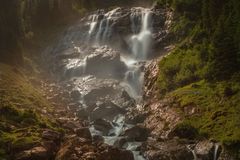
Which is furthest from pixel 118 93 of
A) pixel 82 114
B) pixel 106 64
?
pixel 106 64

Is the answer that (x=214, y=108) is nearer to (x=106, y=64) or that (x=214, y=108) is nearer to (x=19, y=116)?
(x=19, y=116)

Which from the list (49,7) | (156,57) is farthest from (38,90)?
(49,7)

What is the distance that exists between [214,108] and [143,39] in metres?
42.3

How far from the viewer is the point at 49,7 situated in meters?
127

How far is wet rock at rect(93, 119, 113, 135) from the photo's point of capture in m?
62.7

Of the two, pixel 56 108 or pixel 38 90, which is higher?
pixel 38 90

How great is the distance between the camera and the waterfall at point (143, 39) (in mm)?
95081

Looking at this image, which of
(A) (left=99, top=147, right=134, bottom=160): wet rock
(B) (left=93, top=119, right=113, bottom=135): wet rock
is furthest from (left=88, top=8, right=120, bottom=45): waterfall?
(A) (left=99, top=147, right=134, bottom=160): wet rock

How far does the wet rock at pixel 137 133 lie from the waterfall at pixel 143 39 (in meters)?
35.9

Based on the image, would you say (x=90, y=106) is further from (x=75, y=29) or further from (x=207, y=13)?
(x=75, y=29)

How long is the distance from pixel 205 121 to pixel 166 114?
7.79 meters

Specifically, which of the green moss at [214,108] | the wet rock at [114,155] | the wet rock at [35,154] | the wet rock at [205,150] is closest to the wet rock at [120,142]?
the wet rock at [114,155]

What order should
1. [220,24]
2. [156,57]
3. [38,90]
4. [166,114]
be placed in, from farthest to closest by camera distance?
[156,57] → [38,90] → [220,24] → [166,114]

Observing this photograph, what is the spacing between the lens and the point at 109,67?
90875 mm
